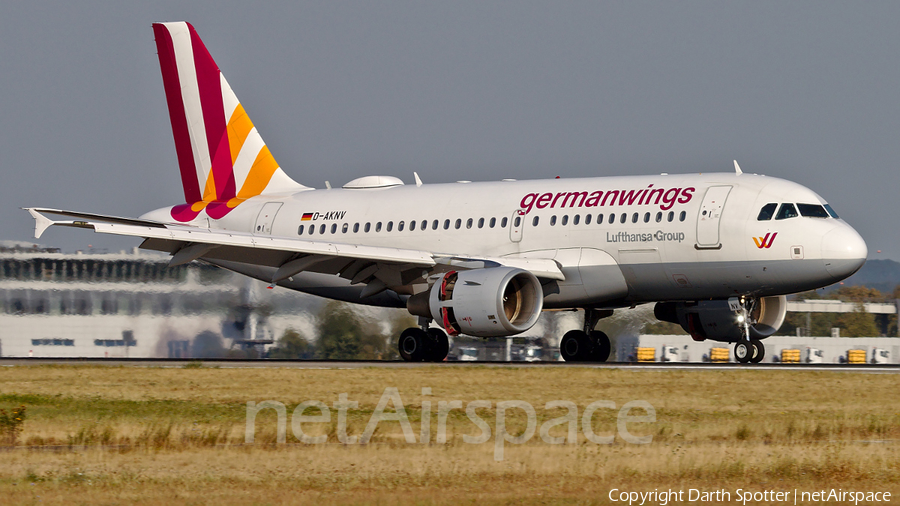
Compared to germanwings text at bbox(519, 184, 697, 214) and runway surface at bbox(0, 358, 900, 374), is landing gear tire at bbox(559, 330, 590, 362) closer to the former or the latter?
runway surface at bbox(0, 358, 900, 374)

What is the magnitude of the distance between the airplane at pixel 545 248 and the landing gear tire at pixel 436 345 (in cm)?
4

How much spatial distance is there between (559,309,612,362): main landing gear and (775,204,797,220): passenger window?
5.83 metres

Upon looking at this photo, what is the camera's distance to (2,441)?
12414 millimetres

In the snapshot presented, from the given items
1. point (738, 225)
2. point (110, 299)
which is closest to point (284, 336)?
point (110, 299)

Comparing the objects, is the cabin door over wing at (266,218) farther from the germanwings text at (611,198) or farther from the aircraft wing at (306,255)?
the germanwings text at (611,198)

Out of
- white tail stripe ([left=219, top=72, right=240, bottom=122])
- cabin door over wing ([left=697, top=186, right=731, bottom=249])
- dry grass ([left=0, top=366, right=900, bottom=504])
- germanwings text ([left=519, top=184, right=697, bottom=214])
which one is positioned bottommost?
dry grass ([left=0, top=366, right=900, bottom=504])

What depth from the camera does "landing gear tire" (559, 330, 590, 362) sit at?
27.8 metres

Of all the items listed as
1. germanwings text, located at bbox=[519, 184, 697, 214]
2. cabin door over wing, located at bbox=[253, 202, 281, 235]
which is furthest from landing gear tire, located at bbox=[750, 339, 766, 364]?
cabin door over wing, located at bbox=[253, 202, 281, 235]

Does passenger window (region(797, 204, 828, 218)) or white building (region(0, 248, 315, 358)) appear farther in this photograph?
white building (region(0, 248, 315, 358))

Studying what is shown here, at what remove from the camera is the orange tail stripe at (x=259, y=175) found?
102 feet

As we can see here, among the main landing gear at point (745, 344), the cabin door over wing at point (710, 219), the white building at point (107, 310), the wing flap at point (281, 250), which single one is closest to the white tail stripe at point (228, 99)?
the white building at point (107, 310)

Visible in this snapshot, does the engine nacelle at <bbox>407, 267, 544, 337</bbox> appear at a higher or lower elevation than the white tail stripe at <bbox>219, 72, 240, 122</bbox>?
Result: lower

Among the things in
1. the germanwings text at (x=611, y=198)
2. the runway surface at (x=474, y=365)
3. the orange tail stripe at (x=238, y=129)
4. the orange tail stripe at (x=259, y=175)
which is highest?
the orange tail stripe at (x=238, y=129)

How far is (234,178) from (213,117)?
1733mm
